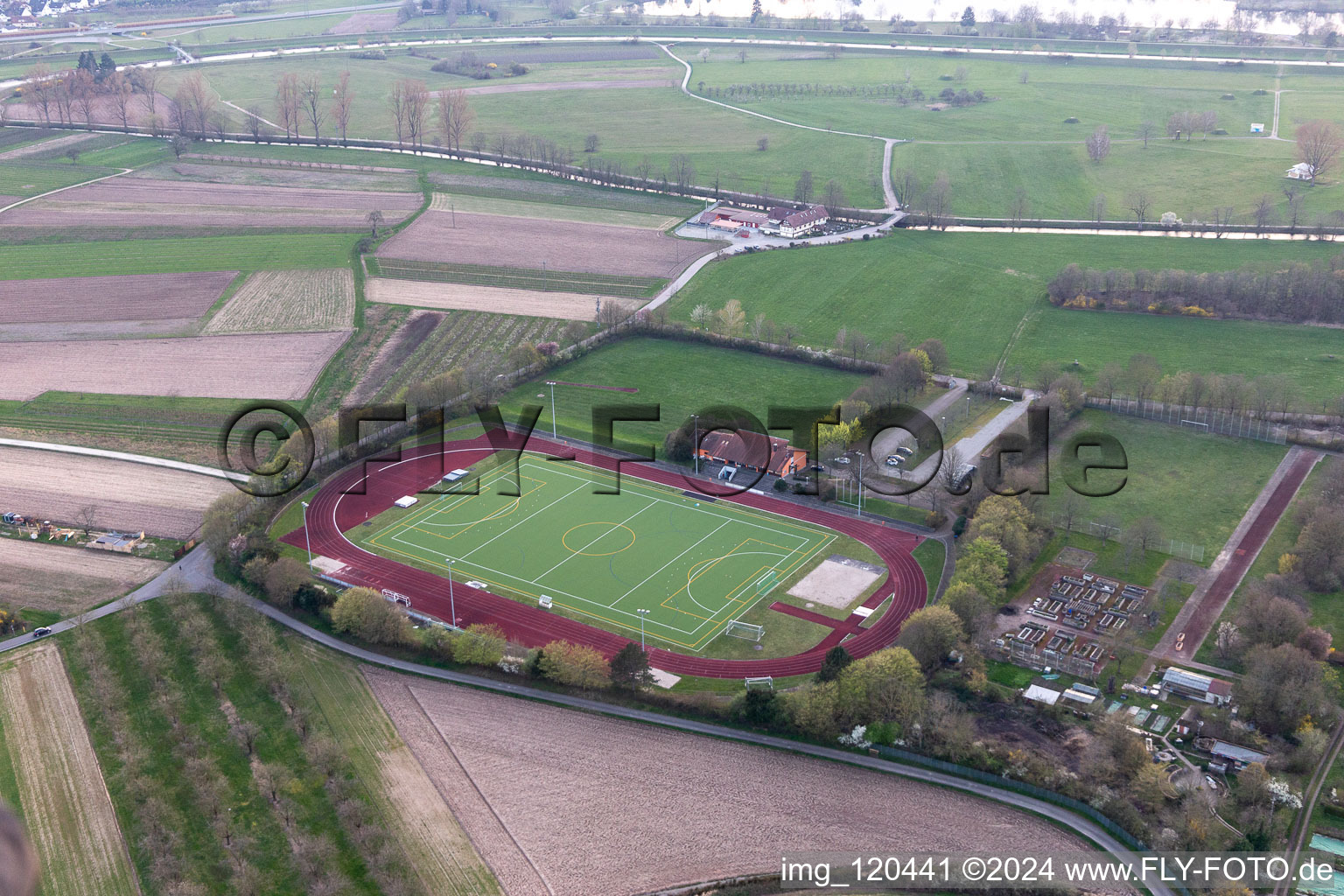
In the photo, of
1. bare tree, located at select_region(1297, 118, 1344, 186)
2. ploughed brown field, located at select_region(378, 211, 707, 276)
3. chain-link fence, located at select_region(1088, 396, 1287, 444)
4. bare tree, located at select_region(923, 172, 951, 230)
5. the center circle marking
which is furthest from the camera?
bare tree, located at select_region(1297, 118, 1344, 186)

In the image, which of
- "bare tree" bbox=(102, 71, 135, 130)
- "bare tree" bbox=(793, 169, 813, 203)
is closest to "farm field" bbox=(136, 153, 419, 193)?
"bare tree" bbox=(102, 71, 135, 130)

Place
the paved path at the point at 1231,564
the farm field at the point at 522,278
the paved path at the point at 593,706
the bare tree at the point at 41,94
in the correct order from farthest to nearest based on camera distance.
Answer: the bare tree at the point at 41,94 < the farm field at the point at 522,278 < the paved path at the point at 1231,564 < the paved path at the point at 593,706

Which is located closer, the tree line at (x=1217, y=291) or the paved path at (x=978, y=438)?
the paved path at (x=978, y=438)

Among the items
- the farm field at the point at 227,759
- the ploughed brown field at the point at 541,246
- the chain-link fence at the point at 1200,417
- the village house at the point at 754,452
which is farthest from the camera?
the ploughed brown field at the point at 541,246

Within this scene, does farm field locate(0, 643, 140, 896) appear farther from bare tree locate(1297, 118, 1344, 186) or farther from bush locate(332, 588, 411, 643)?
bare tree locate(1297, 118, 1344, 186)

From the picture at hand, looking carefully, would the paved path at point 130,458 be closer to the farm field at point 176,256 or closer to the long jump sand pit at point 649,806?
the long jump sand pit at point 649,806

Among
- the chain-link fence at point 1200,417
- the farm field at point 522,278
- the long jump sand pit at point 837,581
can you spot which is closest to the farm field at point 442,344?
the farm field at point 522,278

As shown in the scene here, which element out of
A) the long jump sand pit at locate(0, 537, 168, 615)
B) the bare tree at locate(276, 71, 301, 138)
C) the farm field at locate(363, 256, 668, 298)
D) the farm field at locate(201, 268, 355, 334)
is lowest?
the long jump sand pit at locate(0, 537, 168, 615)
